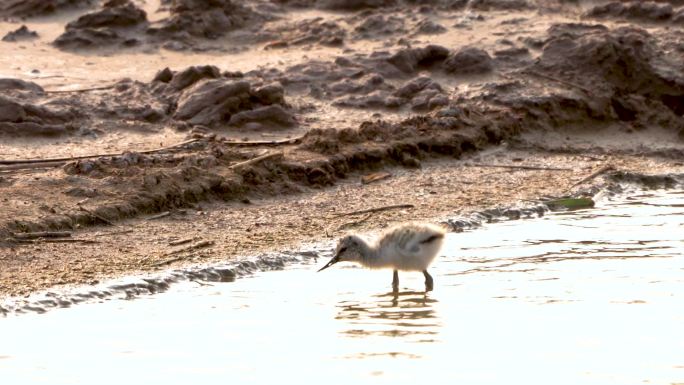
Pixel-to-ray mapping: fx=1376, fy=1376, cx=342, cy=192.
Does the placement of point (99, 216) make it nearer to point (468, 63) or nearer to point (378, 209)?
point (378, 209)

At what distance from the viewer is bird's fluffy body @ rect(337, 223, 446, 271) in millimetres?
8383

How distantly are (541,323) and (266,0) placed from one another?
307 inches

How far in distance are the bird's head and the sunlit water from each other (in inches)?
7.8

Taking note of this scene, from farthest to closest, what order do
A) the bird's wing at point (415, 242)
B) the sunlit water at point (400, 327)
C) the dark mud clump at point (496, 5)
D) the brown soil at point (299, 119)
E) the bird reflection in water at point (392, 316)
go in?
the dark mud clump at point (496, 5)
the brown soil at point (299, 119)
the bird's wing at point (415, 242)
the bird reflection in water at point (392, 316)
the sunlit water at point (400, 327)

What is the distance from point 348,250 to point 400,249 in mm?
320

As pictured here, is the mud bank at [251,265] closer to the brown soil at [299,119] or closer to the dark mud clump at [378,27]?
the brown soil at [299,119]

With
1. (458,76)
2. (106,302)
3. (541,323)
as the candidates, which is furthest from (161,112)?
(541,323)

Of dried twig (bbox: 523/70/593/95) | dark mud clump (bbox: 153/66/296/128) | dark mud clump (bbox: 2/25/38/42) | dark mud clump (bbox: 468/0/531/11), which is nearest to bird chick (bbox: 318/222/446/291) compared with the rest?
dark mud clump (bbox: 153/66/296/128)

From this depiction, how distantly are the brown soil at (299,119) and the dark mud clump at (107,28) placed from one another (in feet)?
0.06

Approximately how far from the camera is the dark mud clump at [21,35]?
43.9 feet

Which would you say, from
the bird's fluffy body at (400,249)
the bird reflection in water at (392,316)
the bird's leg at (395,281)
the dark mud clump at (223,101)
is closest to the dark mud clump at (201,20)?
the dark mud clump at (223,101)

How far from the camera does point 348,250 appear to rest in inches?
333

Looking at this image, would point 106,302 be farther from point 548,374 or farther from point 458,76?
point 458,76

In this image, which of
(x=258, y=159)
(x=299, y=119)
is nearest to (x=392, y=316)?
(x=258, y=159)
